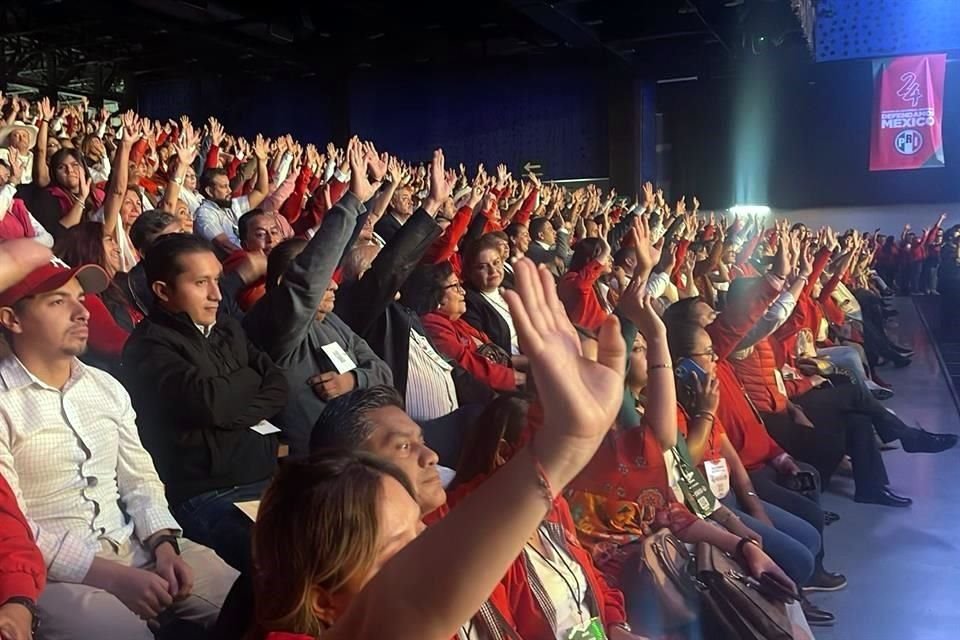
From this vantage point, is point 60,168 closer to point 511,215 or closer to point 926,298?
point 511,215

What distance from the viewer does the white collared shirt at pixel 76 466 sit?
112cm

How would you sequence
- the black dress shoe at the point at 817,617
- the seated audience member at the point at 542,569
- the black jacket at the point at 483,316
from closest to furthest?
the seated audience member at the point at 542,569 → the black jacket at the point at 483,316 → the black dress shoe at the point at 817,617

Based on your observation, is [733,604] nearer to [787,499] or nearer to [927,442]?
[787,499]

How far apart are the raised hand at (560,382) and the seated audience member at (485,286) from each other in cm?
131

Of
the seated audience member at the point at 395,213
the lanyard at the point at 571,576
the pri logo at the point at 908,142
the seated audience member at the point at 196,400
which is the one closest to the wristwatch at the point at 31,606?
the seated audience member at the point at 196,400

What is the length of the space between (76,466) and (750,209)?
9269 millimetres

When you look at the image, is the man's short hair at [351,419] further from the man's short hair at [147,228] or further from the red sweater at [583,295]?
the man's short hair at [147,228]

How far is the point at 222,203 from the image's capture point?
3324 millimetres

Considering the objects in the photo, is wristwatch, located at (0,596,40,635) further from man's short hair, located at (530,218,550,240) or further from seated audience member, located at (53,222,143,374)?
man's short hair, located at (530,218,550,240)

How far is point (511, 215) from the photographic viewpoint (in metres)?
3.83

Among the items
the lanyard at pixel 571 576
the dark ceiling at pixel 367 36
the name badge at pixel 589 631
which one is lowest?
the name badge at pixel 589 631

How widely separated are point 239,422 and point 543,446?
908 millimetres

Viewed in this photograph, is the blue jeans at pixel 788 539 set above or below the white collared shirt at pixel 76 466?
below

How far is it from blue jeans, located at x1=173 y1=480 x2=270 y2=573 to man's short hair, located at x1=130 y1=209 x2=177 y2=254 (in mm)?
724
